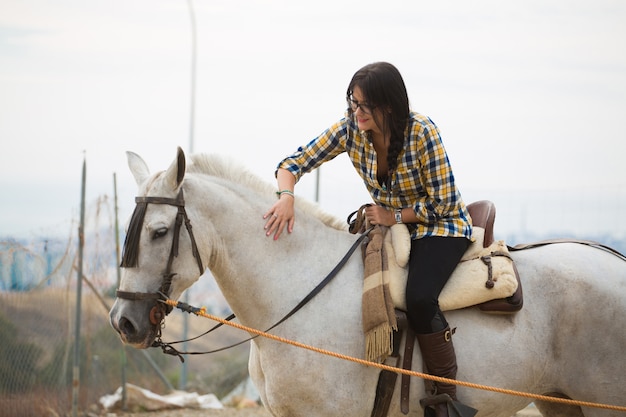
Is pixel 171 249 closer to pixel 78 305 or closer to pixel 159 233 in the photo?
pixel 159 233

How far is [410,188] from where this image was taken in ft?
12.1

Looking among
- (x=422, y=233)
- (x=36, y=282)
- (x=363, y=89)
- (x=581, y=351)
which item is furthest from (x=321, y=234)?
(x=36, y=282)

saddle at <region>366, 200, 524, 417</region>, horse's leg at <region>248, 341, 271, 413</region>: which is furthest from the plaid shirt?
horse's leg at <region>248, 341, 271, 413</region>

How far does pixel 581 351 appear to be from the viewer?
3.76 meters

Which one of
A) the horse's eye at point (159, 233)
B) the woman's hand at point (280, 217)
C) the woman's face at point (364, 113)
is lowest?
the horse's eye at point (159, 233)

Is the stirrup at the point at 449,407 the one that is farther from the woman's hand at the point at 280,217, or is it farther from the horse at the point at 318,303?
the woman's hand at the point at 280,217

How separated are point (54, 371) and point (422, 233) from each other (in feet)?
16.9

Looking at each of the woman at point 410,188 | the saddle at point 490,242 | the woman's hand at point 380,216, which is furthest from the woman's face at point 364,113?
the saddle at point 490,242

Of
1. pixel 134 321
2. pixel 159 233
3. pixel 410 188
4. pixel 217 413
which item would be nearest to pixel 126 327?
pixel 134 321

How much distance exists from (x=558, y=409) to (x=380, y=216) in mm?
1605

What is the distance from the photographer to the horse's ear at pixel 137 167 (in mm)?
3592

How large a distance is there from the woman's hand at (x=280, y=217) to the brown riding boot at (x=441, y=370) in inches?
34.2

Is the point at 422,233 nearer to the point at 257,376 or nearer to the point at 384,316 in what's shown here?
the point at 384,316

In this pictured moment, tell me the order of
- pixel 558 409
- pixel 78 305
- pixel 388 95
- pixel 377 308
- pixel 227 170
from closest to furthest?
pixel 377 308
pixel 388 95
pixel 227 170
pixel 558 409
pixel 78 305
